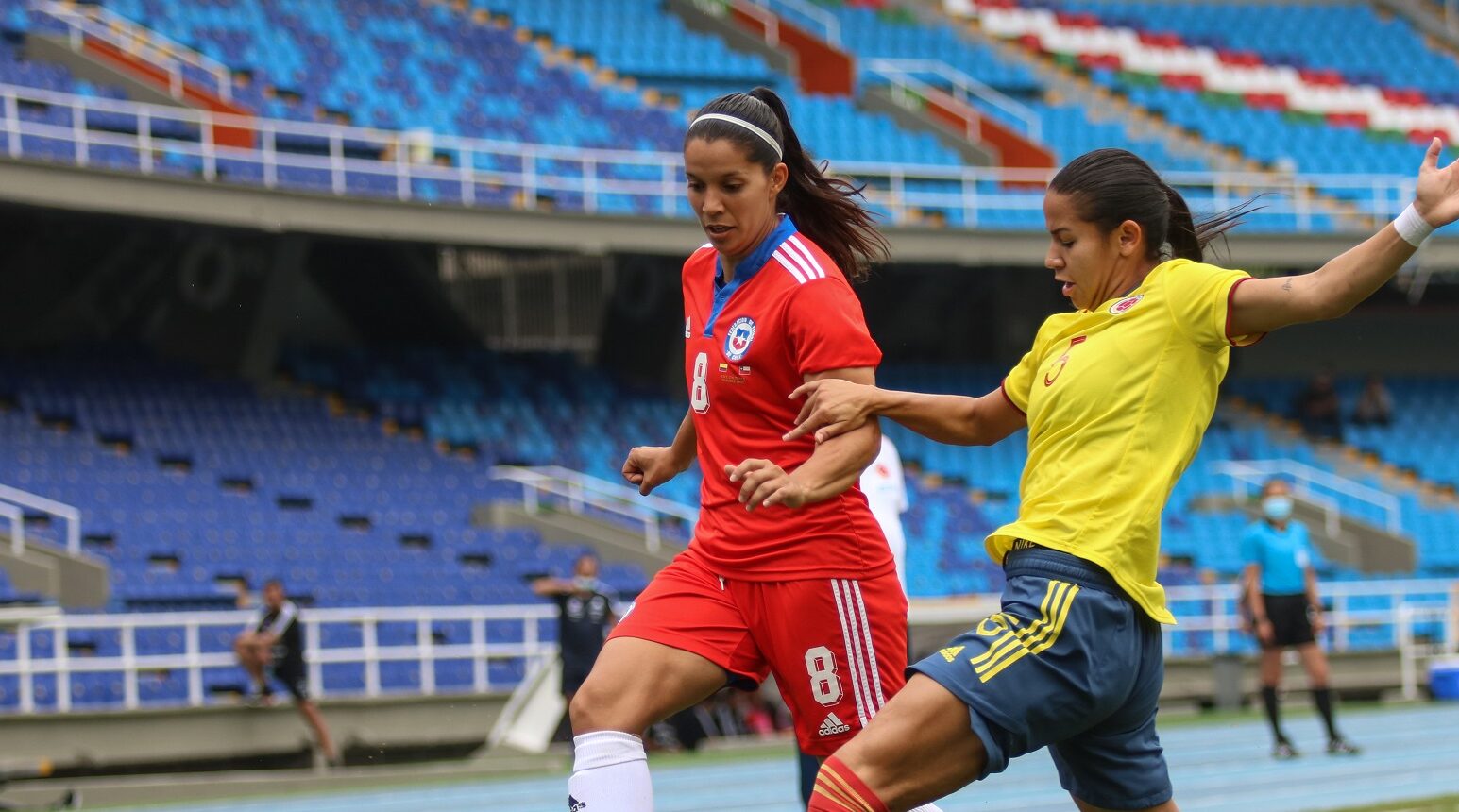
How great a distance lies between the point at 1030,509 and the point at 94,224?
69.2ft

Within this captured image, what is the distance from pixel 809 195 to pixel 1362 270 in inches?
67.8

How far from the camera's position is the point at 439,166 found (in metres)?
24.0

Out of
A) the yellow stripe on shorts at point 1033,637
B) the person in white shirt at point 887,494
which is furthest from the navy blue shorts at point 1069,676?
the person in white shirt at point 887,494

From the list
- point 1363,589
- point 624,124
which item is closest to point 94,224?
point 624,124

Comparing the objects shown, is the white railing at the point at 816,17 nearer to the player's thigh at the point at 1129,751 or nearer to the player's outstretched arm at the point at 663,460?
the player's outstretched arm at the point at 663,460

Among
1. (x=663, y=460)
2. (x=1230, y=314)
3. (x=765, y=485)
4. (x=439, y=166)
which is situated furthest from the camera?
(x=439, y=166)

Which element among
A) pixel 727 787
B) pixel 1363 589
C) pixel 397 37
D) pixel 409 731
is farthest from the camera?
pixel 397 37

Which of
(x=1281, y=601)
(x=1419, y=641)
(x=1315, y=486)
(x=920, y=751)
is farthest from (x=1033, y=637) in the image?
(x=1315, y=486)

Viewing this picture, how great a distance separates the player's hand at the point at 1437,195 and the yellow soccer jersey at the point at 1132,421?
0.44m

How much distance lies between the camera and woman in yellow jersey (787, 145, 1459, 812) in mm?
4250

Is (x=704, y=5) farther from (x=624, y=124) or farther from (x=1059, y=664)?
(x=1059, y=664)

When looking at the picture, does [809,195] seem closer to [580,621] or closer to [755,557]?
[755,557]

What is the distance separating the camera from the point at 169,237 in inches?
950

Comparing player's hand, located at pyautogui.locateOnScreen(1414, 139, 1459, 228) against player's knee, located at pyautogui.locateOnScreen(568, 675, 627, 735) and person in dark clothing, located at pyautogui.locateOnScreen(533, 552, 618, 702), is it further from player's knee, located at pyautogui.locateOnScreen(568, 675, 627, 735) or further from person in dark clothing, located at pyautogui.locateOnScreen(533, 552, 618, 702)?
person in dark clothing, located at pyautogui.locateOnScreen(533, 552, 618, 702)
